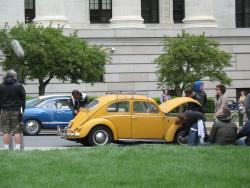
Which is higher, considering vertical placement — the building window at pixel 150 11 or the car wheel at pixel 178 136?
the building window at pixel 150 11

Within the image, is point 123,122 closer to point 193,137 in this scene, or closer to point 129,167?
point 193,137

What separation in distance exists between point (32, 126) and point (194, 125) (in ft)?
36.3

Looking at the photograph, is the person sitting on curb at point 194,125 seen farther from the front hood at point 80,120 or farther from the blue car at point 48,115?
the blue car at point 48,115

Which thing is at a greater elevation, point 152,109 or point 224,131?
point 152,109

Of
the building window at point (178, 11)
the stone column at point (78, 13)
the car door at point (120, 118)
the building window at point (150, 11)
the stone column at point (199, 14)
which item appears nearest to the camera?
the car door at point (120, 118)

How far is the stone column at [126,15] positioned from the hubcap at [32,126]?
746 inches

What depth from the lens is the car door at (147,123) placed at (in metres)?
21.7

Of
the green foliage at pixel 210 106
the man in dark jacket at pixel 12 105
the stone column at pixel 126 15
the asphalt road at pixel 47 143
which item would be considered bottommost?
the green foliage at pixel 210 106

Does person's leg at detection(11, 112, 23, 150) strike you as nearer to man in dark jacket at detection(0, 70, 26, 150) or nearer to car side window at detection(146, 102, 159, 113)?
man in dark jacket at detection(0, 70, 26, 150)

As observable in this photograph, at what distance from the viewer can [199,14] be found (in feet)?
158

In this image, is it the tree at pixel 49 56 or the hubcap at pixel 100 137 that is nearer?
the hubcap at pixel 100 137

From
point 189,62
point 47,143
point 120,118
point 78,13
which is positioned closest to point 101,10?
point 78,13

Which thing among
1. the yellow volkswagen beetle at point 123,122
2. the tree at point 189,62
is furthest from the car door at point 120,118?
the tree at point 189,62

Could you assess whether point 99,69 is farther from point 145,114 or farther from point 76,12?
point 145,114
